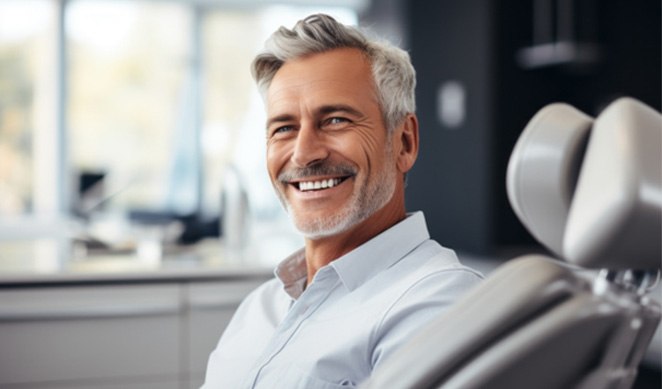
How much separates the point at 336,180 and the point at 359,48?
0.20 metres

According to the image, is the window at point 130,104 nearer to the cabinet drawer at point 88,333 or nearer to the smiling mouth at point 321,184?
the cabinet drawer at point 88,333

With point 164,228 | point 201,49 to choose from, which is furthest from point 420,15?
point 164,228

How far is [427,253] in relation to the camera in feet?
4.05

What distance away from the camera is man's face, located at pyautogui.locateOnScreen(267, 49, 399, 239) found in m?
1.23

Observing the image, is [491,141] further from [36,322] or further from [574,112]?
[574,112]

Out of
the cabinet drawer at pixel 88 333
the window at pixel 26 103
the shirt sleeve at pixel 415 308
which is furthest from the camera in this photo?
the window at pixel 26 103

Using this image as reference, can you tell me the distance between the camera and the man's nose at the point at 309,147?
4.07 ft

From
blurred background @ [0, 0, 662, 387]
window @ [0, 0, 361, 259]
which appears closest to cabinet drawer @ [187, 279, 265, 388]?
blurred background @ [0, 0, 662, 387]

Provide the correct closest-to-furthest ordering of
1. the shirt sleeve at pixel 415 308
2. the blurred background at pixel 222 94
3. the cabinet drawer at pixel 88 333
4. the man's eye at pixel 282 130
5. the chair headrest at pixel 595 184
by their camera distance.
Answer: the chair headrest at pixel 595 184 < the shirt sleeve at pixel 415 308 < the man's eye at pixel 282 130 < the cabinet drawer at pixel 88 333 < the blurred background at pixel 222 94

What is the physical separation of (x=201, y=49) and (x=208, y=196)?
1.13 metres

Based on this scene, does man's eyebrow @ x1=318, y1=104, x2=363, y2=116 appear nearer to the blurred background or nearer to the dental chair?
the dental chair

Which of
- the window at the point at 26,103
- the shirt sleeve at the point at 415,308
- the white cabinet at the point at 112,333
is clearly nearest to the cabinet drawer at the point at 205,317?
the white cabinet at the point at 112,333

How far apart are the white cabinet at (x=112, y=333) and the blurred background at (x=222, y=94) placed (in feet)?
3.86

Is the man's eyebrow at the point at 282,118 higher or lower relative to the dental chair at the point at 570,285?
higher
